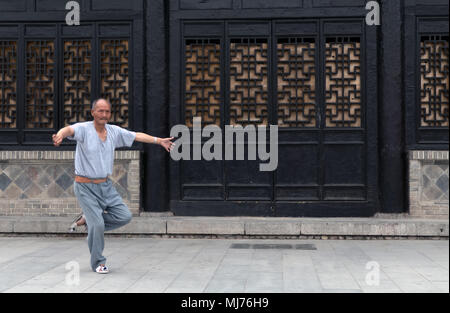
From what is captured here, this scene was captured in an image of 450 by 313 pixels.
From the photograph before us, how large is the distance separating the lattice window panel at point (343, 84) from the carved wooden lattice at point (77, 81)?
14.3 ft

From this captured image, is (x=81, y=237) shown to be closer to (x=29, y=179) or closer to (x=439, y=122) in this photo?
(x=29, y=179)

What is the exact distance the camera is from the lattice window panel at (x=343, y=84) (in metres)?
10.5

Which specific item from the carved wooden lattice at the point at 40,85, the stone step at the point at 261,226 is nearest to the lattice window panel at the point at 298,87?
the stone step at the point at 261,226

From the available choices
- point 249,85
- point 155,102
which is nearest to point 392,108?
point 249,85

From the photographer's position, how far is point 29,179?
10.7 m

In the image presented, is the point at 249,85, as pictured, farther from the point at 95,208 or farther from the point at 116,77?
the point at 95,208

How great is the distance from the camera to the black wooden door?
10.5 metres

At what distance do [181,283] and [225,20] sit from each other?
5.84 meters

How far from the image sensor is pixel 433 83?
33.8 ft

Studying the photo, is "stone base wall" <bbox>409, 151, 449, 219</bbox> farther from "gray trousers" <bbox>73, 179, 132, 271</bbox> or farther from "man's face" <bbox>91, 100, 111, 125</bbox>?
"man's face" <bbox>91, 100, 111, 125</bbox>

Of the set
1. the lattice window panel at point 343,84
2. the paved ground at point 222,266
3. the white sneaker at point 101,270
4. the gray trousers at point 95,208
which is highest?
the lattice window panel at point 343,84

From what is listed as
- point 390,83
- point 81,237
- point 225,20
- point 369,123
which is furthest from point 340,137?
point 81,237

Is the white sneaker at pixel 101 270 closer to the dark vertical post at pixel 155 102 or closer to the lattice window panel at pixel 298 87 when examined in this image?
the dark vertical post at pixel 155 102

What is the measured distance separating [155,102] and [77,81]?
60.0 inches
